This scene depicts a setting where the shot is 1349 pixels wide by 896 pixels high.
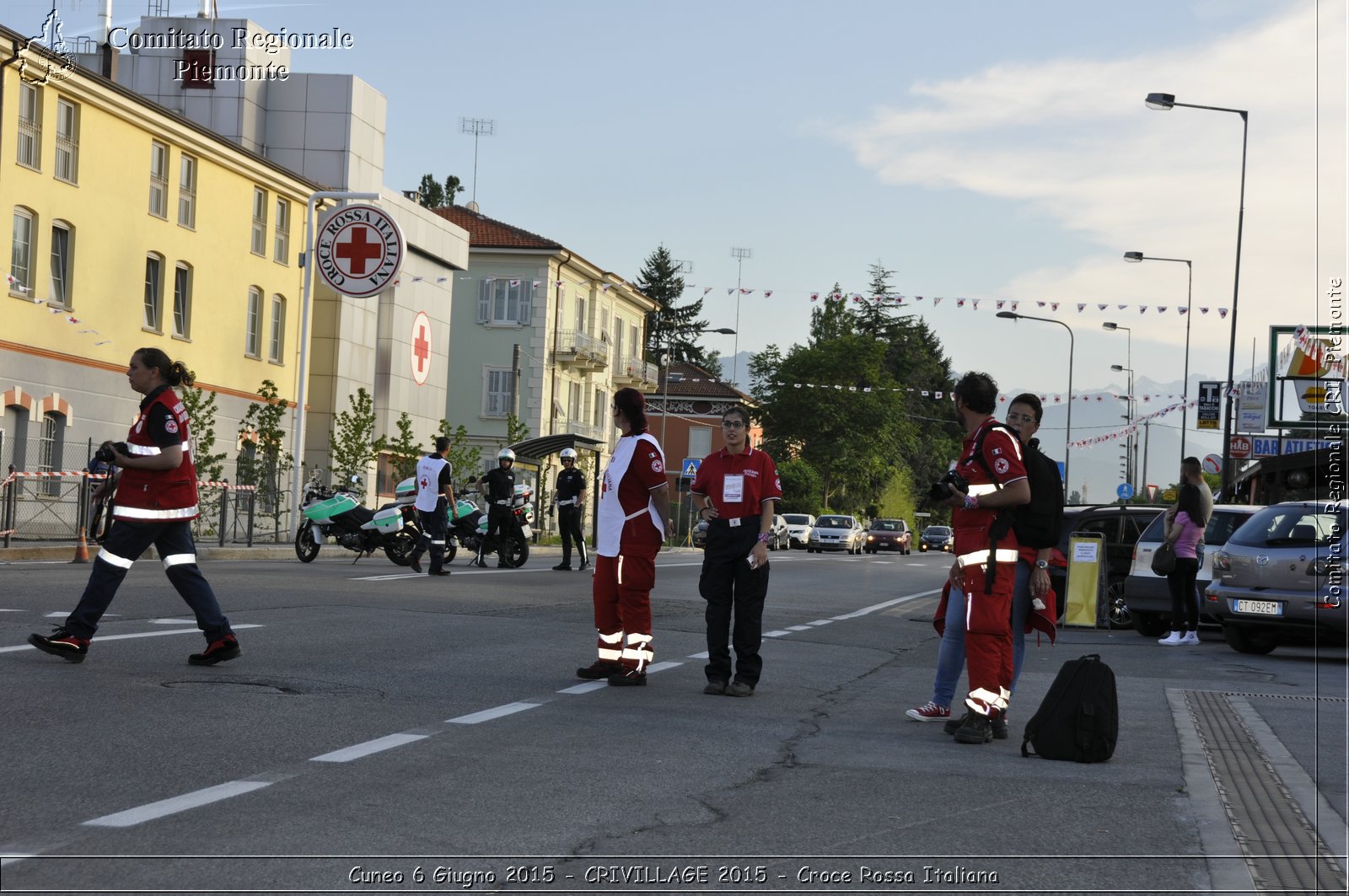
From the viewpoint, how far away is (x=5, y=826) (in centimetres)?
545

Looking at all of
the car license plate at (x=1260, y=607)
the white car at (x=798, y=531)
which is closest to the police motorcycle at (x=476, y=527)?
the car license plate at (x=1260, y=607)

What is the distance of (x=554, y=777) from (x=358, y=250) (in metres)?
29.3

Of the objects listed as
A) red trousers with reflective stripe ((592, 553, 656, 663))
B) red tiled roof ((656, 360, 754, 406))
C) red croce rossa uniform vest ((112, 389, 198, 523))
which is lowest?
red trousers with reflective stripe ((592, 553, 656, 663))

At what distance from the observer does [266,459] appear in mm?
37188

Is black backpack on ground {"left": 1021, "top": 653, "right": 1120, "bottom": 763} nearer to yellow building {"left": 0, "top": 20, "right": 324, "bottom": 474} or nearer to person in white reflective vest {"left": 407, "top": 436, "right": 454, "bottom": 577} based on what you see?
person in white reflective vest {"left": 407, "top": 436, "right": 454, "bottom": 577}

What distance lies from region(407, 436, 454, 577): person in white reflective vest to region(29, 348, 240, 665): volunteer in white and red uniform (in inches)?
515

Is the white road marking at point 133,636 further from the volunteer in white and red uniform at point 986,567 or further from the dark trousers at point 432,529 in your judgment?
the dark trousers at point 432,529

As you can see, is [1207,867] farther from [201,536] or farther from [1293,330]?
[1293,330]

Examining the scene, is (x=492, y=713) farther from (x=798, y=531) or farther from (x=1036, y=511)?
(x=798, y=531)

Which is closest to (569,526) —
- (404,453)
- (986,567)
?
(404,453)

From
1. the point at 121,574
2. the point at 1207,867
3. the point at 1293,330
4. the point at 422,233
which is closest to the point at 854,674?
the point at 121,574

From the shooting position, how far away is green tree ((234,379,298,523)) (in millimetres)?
33750

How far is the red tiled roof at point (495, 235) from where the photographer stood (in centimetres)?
7125

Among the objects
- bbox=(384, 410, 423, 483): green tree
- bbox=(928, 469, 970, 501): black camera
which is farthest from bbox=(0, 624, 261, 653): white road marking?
bbox=(384, 410, 423, 483): green tree
